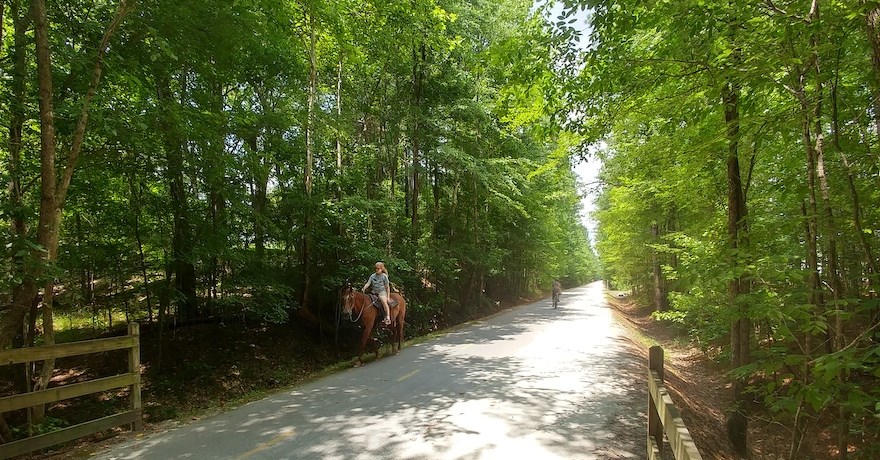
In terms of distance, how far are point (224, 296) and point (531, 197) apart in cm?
1780

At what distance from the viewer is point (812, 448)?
26.4 ft

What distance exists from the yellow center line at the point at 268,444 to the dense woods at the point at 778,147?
5.01 m

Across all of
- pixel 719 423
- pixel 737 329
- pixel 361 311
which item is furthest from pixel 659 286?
pixel 361 311

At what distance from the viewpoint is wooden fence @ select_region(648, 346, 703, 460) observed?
291cm

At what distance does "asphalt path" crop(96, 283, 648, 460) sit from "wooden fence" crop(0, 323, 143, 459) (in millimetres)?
558

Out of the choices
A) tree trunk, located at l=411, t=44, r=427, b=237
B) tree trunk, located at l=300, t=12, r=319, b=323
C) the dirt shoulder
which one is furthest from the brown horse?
tree trunk, located at l=411, t=44, r=427, b=237

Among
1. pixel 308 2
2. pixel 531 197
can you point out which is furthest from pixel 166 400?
pixel 531 197

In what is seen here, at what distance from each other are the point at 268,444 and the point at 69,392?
2.39m

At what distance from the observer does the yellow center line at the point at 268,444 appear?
15.9 feet

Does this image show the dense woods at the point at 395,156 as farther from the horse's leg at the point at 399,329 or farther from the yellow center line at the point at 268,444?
the yellow center line at the point at 268,444

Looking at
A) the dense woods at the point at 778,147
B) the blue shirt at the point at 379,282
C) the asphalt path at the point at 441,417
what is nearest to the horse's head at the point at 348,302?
the blue shirt at the point at 379,282

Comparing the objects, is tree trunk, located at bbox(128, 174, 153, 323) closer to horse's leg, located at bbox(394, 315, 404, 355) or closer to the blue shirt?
the blue shirt

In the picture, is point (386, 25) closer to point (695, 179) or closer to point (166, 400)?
point (695, 179)

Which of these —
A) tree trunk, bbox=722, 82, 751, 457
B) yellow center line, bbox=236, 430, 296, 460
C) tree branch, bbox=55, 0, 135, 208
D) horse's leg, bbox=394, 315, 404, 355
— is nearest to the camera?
yellow center line, bbox=236, 430, 296, 460
